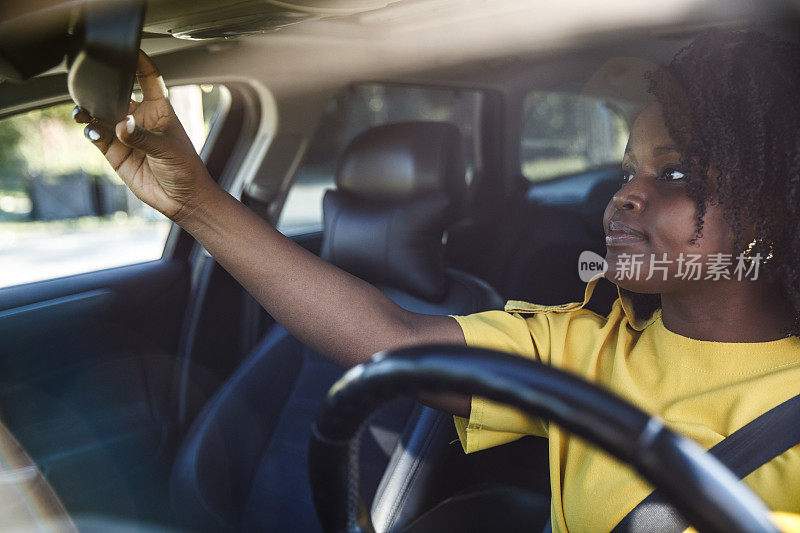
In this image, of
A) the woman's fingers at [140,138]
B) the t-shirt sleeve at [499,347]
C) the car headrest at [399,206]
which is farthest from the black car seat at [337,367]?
the woman's fingers at [140,138]

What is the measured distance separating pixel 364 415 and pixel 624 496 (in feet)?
1.87

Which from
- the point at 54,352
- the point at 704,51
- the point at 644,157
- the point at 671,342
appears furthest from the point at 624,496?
the point at 54,352

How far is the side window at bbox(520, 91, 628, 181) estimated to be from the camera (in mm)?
2941

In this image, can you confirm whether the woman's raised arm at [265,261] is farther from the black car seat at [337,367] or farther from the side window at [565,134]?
the side window at [565,134]

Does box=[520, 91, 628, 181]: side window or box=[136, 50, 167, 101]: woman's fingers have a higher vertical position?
box=[136, 50, 167, 101]: woman's fingers

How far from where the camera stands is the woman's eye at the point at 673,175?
3.33ft

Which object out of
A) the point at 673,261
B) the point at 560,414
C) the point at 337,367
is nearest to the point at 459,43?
the point at 337,367

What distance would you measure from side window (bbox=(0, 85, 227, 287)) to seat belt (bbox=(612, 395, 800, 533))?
52.3 inches

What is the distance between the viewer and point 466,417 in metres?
1.16

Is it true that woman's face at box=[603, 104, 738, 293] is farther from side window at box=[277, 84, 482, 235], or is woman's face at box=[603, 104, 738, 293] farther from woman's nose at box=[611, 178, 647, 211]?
side window at box=[277, 84, 482, 235]

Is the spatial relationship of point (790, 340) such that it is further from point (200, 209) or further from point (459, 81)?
point (459, 81)

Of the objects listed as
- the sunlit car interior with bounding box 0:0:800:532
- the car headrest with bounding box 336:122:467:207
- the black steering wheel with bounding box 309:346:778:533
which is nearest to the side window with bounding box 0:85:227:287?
the sunlit car interior with bounding box 0:0:800:532

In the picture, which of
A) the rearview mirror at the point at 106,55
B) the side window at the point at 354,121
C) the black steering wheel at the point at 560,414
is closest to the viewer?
the black steering wheel at the point at 560,414

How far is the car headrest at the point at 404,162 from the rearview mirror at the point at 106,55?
113 centimetres
